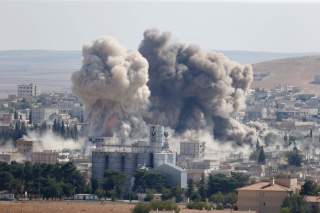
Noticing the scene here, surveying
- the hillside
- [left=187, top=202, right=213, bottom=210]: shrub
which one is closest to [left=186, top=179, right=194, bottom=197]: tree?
[left=187, top=202, right=213, bottom=210]: shrub

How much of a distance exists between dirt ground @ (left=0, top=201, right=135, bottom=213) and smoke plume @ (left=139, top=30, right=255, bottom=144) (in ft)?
106

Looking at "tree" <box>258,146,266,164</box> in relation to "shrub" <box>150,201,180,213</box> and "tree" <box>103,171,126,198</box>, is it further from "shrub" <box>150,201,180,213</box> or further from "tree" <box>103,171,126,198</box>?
"shrub" <box>150,201,180,213</box>

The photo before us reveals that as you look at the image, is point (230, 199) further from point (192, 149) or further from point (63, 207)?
point (192, 149)

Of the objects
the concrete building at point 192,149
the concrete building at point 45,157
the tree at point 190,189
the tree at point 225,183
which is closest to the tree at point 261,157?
the concrete building at point 192,149

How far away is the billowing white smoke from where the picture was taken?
10312 cm

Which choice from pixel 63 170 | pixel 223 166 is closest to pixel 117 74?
pixel 223 166

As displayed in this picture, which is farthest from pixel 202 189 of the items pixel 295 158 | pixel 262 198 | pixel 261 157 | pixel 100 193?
pixel 295 158

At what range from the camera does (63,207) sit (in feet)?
244

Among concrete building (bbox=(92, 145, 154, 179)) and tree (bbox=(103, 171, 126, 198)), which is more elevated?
concrete building (bbox=(92, 145, 154, 179))

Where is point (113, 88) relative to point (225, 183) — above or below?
above

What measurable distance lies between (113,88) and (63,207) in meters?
29.1

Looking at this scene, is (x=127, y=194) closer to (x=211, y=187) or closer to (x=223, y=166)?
(x=211, y=187)

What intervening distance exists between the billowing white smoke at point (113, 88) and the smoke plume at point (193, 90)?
9.91 feet

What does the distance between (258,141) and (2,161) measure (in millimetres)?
21162
